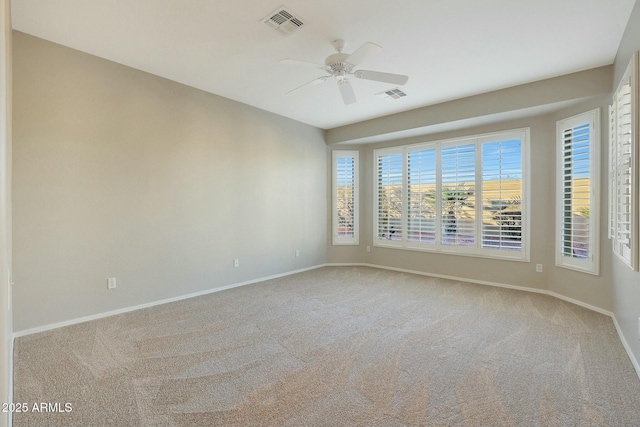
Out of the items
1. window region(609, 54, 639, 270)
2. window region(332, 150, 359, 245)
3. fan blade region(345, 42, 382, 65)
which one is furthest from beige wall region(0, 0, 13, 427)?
window region(332, 150, 359, 245)

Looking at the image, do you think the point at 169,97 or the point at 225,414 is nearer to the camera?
the point at 225,414

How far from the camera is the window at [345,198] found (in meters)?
6.54

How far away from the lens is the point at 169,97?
4.07 meters

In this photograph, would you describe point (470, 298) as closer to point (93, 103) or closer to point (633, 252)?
point (633, 252)

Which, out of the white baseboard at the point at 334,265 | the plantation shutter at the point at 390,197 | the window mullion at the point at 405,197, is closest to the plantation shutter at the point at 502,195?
the white baseboard at the point at 334,265

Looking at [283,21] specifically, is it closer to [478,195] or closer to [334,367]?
[334,367]

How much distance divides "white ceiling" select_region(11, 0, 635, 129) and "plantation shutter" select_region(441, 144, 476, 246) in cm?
135


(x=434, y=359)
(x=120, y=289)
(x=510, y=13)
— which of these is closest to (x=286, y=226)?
(x=120, y=289)

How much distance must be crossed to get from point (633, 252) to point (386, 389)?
7.13 feet

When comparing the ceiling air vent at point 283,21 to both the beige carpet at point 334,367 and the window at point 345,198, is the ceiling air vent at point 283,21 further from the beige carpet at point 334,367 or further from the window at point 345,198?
the window at point 345,198

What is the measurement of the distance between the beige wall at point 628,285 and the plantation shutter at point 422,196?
258cm

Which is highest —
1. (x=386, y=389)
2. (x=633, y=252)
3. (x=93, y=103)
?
(x=93, y=103)

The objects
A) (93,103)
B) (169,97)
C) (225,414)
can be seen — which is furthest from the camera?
(169,97)

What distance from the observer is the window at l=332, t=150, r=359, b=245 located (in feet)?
21.5
